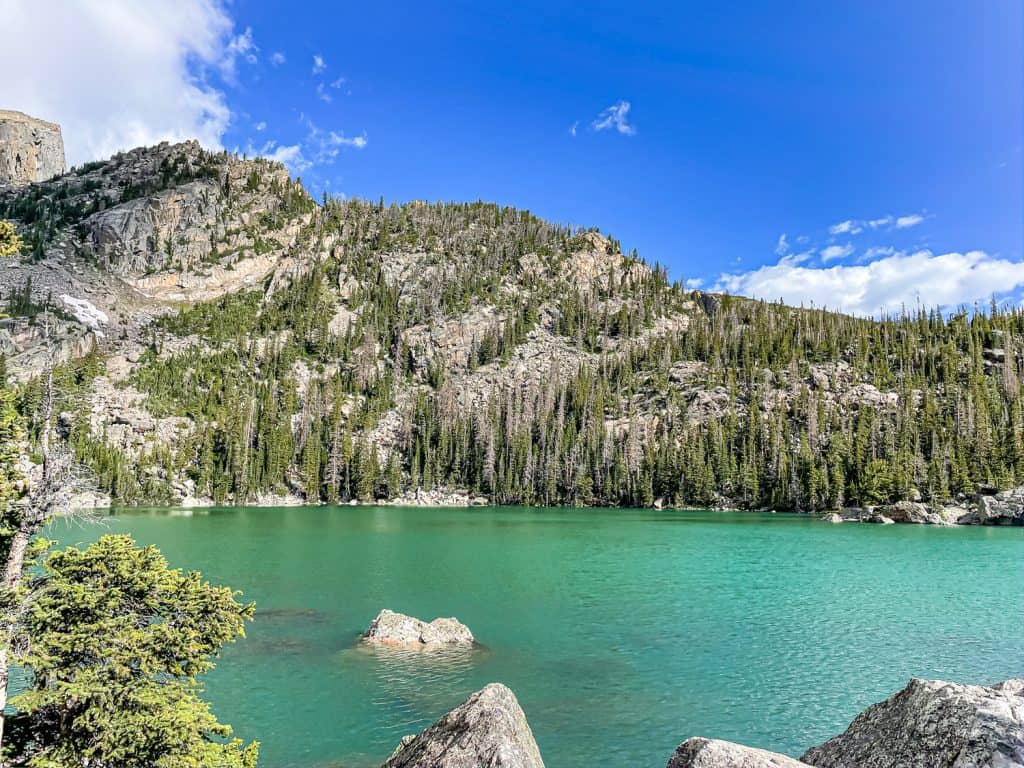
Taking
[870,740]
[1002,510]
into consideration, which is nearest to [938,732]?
[870,740]

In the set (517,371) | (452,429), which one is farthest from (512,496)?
(517,371)

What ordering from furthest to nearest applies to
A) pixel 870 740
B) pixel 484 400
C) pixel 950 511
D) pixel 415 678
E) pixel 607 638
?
1. pixel 484 400
2. pixel 950 511
3. pixel 607 638
4. pixel 415 678
5. pixel 870 740

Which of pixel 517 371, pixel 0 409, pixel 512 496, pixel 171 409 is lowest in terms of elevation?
pixel 512 496

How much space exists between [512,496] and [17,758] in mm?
136649

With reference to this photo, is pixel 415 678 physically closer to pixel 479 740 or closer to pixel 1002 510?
pixel 479 740

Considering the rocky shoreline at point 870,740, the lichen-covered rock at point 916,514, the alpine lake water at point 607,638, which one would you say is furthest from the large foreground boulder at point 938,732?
the lichen-covered rock at point 916,514

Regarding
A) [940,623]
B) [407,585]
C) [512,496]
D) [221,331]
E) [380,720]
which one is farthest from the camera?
[221,331]

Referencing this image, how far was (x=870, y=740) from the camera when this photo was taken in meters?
8.84

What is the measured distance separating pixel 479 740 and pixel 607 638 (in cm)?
1952

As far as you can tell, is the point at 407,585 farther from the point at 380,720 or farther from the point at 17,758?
the point at 17,758

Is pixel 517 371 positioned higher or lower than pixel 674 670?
higher

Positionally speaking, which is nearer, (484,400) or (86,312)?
(86,312)

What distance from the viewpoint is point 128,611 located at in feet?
30.0

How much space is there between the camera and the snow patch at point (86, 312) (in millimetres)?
164875
